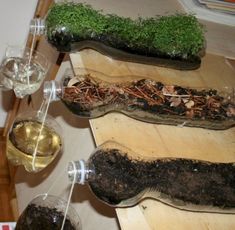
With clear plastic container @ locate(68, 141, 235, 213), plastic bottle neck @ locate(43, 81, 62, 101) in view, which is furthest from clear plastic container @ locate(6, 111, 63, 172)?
clear plastic container @ locate(68, 141, 235, 213)

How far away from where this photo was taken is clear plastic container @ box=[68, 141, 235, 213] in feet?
2.10

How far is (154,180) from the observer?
0.67m

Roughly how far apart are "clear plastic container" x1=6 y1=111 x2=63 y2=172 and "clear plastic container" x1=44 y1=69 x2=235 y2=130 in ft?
0.21

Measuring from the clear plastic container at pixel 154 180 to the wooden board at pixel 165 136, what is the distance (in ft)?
0.06

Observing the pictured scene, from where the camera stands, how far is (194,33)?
105 cm

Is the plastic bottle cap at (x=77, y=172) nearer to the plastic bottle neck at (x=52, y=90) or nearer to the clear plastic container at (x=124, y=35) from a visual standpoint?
the plastic bottle neck at (x=52, y=90)

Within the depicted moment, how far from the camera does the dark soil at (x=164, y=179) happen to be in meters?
0.64

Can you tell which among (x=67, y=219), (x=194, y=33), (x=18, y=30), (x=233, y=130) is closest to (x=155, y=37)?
(x=194, y=33)

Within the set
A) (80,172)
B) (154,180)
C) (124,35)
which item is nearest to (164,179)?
(154,180)

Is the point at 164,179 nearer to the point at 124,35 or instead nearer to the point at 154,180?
the point at 154,180

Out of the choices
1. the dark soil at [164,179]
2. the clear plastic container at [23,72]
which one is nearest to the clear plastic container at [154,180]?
the dark soil at [164,179]

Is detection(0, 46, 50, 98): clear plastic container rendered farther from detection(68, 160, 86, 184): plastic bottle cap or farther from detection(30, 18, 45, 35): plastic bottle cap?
detection(68, 160, 86, 184): plastic bottle cap

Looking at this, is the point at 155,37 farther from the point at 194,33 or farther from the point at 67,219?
the point at 67,219

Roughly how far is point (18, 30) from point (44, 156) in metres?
0.92
